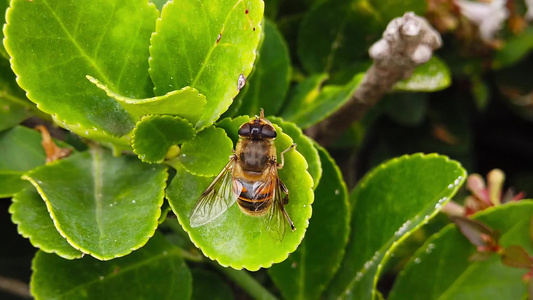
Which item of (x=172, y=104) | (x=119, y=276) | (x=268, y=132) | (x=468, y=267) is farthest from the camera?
(x=468, y=267)

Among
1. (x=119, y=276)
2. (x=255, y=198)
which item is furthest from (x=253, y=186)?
(x=119, y=276)

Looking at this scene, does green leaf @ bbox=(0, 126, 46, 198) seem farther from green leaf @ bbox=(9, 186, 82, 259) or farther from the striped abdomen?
the striped abdomen

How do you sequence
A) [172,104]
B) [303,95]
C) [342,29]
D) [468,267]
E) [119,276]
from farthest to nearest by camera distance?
[342,29], [303,95], [468,267], [119,276], [172,104]

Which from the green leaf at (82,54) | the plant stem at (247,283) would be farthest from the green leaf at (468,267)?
the green leaf at (82,54)

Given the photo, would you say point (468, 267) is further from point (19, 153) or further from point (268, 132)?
point (19, 153)

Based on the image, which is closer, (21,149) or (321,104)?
(21,149)

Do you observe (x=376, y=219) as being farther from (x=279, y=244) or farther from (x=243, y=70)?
(x=243, y=70)

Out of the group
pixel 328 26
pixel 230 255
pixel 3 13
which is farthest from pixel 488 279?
pixel 3 13
